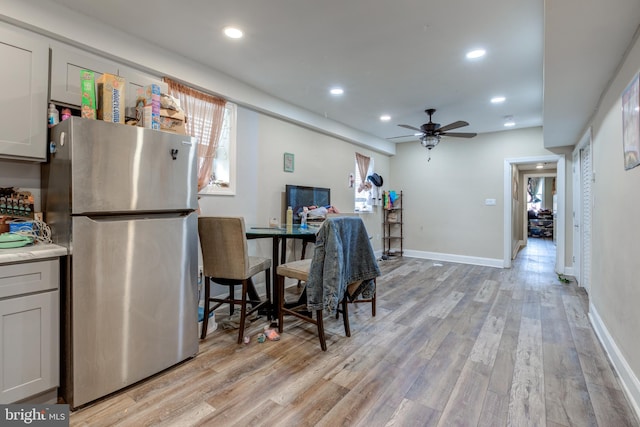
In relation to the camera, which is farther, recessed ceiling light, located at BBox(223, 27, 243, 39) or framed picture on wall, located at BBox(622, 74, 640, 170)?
recessed ceiling light, located at BBox(223, 27, 243, 39)

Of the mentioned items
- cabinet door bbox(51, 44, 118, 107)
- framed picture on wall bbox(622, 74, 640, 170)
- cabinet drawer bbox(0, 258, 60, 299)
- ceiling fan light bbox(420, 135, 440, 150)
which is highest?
ceiling fan light bbox(420, 135, 440, 150)

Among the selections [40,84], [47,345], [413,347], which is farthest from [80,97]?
[413,347]

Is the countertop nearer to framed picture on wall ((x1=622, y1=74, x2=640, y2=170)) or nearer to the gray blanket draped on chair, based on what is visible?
the gray blanket draped on chair

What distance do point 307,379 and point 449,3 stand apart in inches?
109

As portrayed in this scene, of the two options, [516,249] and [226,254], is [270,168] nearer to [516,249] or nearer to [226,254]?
[226,254]

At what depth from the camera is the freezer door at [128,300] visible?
66.0 inches

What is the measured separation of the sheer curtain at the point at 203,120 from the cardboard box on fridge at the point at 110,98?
1123mm

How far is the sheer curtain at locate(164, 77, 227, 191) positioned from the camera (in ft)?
10.2

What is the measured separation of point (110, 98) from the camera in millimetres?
1911

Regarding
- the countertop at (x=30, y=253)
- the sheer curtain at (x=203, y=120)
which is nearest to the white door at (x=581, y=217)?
the sheer curtain at (x=203, y=120)

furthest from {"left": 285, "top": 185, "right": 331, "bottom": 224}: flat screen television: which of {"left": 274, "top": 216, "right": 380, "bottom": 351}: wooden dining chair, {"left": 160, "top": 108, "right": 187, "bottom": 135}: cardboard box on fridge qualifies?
{"left": 160, "top": 108, "right": 187, "bottom": 135}: cardboard box on fridge

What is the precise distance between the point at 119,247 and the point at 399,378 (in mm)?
1966

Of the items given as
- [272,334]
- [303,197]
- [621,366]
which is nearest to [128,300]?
[272,334]

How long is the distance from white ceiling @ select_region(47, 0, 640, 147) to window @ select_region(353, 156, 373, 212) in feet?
7.29
